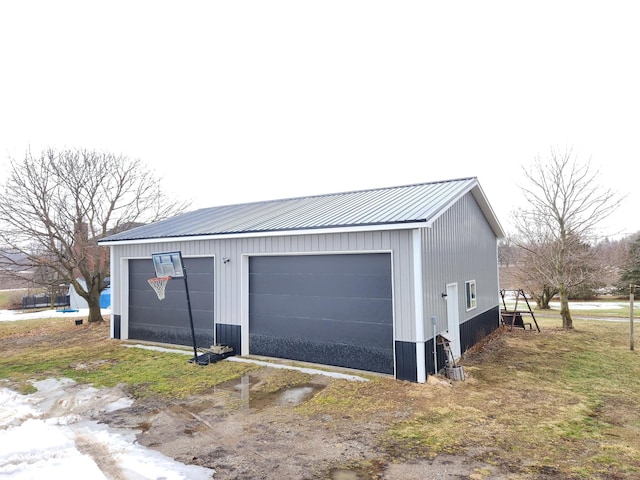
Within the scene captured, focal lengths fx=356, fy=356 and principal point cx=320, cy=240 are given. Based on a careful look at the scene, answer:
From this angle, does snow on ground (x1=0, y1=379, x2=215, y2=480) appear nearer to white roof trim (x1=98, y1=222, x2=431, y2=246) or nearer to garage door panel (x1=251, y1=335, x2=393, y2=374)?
garage door panel (x1=251, y1=335, x2=393, y2=374)

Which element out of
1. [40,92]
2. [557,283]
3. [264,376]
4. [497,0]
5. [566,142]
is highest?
[497,0]

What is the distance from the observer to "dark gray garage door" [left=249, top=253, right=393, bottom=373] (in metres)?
7.28

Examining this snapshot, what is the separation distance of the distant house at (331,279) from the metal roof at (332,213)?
0.15 feet

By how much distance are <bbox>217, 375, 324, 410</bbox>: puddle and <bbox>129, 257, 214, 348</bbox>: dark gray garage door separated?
303 cm

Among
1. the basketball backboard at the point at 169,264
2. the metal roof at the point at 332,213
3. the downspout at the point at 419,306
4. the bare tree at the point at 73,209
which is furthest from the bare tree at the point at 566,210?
the bare tree at the point at 73,209

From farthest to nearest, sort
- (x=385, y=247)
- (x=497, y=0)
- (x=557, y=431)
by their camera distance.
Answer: (x=497, y=0)
(x=385, y=247)
(x=557, y=431)

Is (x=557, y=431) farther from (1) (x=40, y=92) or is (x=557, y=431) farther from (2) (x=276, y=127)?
(2) (x=276, y=127)

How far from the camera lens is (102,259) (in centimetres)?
1566

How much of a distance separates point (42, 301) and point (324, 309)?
91.0ft

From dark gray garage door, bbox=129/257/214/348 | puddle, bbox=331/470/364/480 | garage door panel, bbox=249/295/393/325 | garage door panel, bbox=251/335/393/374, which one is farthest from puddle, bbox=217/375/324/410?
dark gray garage door, bbox=129/257/214/348

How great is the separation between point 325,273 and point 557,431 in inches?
189

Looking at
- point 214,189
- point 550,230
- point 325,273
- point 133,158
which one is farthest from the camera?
point 214,189

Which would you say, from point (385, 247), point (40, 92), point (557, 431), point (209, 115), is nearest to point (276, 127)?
point (209, 115)

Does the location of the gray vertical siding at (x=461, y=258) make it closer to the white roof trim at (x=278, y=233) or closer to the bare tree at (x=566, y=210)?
the white roof trim at (x=278, y=233)
